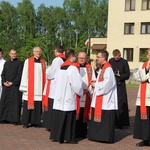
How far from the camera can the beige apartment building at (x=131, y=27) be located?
150ft

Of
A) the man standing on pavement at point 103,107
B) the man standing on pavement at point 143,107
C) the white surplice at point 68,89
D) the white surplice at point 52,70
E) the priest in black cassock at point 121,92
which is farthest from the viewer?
the priest in black cassock at point 121,92

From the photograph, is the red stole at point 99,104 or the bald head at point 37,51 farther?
the bald head at point 37,51

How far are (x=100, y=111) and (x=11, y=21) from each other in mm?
63379

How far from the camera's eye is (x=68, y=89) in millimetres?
8672

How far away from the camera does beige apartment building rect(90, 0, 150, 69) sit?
150 ft

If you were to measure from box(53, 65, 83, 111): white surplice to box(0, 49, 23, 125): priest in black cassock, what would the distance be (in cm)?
282

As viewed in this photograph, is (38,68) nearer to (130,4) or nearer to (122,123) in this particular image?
(122,123)

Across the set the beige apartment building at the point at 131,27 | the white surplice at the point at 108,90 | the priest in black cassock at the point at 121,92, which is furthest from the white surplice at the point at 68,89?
the beige apartment building at the point at 131,27

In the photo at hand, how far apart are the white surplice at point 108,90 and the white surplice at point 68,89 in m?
0.42

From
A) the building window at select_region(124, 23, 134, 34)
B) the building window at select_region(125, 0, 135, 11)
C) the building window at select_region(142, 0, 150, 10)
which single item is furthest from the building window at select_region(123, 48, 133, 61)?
the building window at select_region(142, 0, 150, 10)

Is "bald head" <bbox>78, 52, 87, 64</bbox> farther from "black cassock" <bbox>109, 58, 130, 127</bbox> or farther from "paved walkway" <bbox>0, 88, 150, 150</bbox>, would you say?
"black cassock" <bbox>109, 58, 130, 127</bbox>

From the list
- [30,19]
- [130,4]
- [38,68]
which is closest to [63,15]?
[30,19]

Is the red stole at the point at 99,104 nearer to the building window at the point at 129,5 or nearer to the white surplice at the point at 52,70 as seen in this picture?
the white surplice at the point at 52,70

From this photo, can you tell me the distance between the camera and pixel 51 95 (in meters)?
10.2
